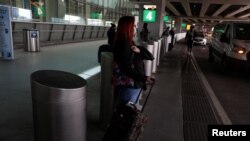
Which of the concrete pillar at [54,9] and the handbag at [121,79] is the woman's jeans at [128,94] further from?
the concrete pillar at [54,9]

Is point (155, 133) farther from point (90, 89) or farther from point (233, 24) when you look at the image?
point (233, 24)

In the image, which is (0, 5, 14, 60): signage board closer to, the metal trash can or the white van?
the metal trash can

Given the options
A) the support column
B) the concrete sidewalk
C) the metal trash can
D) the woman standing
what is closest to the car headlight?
the concrete sidewalk

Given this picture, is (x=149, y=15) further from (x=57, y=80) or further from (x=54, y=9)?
(x=57, y=80)

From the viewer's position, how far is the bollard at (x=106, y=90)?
3.19 meters

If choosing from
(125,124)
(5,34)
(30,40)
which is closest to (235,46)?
(125,124)

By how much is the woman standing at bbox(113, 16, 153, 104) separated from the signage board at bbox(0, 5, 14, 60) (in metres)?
7.18

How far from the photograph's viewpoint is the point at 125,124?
2320 millimetres

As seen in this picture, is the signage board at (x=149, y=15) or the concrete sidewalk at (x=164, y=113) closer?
the concrete sidewalk at (x=164, y=113)

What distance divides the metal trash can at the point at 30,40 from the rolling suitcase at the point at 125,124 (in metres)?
10.1

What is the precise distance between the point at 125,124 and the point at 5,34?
792 cm

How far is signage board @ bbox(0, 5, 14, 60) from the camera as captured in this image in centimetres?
812

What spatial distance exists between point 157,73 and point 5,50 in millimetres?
6210

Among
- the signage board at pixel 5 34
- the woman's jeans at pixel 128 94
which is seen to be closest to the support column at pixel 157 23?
the signage board at pixel 5 34
